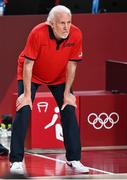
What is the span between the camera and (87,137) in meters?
7.67

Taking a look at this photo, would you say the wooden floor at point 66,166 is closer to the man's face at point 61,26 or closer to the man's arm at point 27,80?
the man's arm at point 27,80

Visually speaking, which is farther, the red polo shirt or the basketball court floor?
the basketball court floor

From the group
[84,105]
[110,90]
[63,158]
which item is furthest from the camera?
[110,90]

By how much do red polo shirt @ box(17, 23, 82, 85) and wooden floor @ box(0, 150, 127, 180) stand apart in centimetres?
86

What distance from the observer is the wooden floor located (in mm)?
6148

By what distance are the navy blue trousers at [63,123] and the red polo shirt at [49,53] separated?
0.10 metres

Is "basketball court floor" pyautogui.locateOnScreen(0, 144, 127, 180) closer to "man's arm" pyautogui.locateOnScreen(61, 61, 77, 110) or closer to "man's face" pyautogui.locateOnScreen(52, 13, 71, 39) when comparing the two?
"man's arm" pyautogui.locateOnScreen(61, 61, 77, 110)

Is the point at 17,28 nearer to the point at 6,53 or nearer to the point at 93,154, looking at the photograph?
the point at 6,53

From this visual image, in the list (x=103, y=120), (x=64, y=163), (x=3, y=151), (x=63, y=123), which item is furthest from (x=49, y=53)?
(x=103, y=120)

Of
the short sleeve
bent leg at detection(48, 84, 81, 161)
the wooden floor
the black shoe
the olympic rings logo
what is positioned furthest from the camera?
the olympic rings logo

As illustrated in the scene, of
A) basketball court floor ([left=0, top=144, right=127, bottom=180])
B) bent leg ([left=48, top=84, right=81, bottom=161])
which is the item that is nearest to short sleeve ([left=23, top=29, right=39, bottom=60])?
bent leg ([left=48, top=84, right=81, bottom=161])

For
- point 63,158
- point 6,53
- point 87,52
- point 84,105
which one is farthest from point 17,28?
point 63,158

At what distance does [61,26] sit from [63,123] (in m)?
0.93

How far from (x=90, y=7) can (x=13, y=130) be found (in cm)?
420
